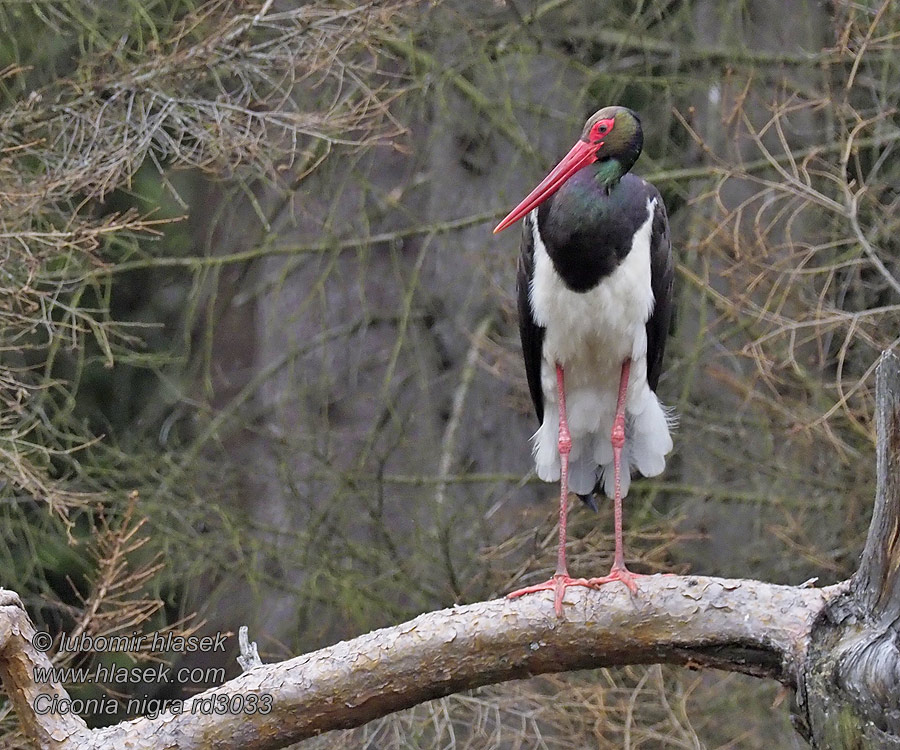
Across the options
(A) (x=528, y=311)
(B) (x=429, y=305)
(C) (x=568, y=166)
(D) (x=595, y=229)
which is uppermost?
(C) (x=568, y=166)

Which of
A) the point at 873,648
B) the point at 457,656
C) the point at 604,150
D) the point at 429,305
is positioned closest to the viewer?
the point at 873,648

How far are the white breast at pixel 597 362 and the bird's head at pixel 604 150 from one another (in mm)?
196

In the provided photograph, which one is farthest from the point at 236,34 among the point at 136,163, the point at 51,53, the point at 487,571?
the point at 487,571

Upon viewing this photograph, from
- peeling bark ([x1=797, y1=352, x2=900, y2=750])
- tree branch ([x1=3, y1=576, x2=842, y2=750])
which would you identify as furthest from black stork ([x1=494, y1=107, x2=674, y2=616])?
peeling bark ([x1=797, y1=352, x2=900, y2=750])

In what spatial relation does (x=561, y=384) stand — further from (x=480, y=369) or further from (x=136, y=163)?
(x=480, y=369)

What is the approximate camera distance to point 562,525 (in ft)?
13.3

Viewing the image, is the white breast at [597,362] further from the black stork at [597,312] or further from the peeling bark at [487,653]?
the peeling bark at [487,653]

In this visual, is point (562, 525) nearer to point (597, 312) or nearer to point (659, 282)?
point (597, 312)

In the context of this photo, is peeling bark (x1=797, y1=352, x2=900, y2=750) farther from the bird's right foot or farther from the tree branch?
the bird's right foot

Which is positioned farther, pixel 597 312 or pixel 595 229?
pixel 597 312

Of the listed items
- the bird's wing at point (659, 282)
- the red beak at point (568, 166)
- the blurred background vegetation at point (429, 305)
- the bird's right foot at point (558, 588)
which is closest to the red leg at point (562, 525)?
the bird's right foot at point (558, 588)

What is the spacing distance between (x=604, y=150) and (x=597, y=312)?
1.66 feet

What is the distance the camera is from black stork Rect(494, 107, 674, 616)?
4.02 metres

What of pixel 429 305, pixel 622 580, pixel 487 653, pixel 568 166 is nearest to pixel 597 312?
pixel 568 166
